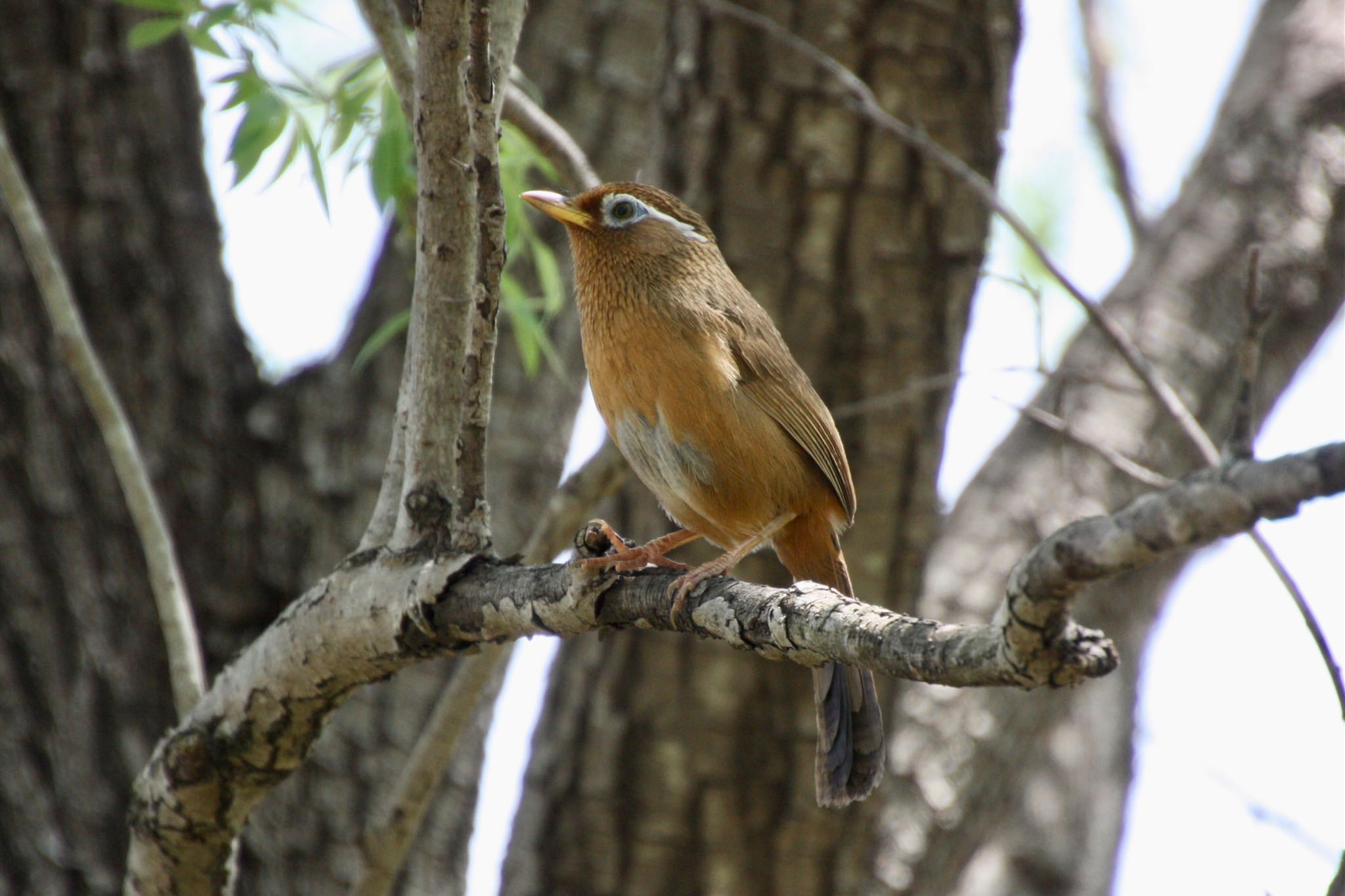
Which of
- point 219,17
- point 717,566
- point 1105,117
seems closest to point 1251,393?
point 717,566

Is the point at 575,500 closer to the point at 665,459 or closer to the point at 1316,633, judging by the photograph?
the point at 665,459

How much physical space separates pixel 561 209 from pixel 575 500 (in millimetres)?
910

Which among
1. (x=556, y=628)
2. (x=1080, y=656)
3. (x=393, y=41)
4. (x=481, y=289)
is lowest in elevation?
(x=556, y=628)

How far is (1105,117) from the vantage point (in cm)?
862

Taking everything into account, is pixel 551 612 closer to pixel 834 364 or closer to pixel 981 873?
pixel 834 364

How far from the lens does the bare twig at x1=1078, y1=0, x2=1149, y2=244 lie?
25.8ft

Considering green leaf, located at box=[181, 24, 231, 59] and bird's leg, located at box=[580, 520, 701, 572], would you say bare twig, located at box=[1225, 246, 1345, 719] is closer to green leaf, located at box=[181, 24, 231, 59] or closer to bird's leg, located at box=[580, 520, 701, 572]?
bird's leg, located at box=[580, 520, 701, 572]

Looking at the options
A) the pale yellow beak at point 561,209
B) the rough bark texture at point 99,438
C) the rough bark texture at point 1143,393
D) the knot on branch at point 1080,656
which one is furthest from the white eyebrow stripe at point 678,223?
the knot on branch at point 1080,656

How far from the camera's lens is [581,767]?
4789 millimetres

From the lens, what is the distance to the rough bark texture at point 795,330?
14.8ft

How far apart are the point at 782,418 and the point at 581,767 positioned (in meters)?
1.85

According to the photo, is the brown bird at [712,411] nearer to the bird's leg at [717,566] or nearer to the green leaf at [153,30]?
the bird's leg at [717,566]

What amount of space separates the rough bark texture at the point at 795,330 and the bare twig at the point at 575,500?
0.99m

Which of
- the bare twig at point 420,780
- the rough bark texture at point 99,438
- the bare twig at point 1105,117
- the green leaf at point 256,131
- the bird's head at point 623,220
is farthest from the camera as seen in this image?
the bare twig at point 1105,117
